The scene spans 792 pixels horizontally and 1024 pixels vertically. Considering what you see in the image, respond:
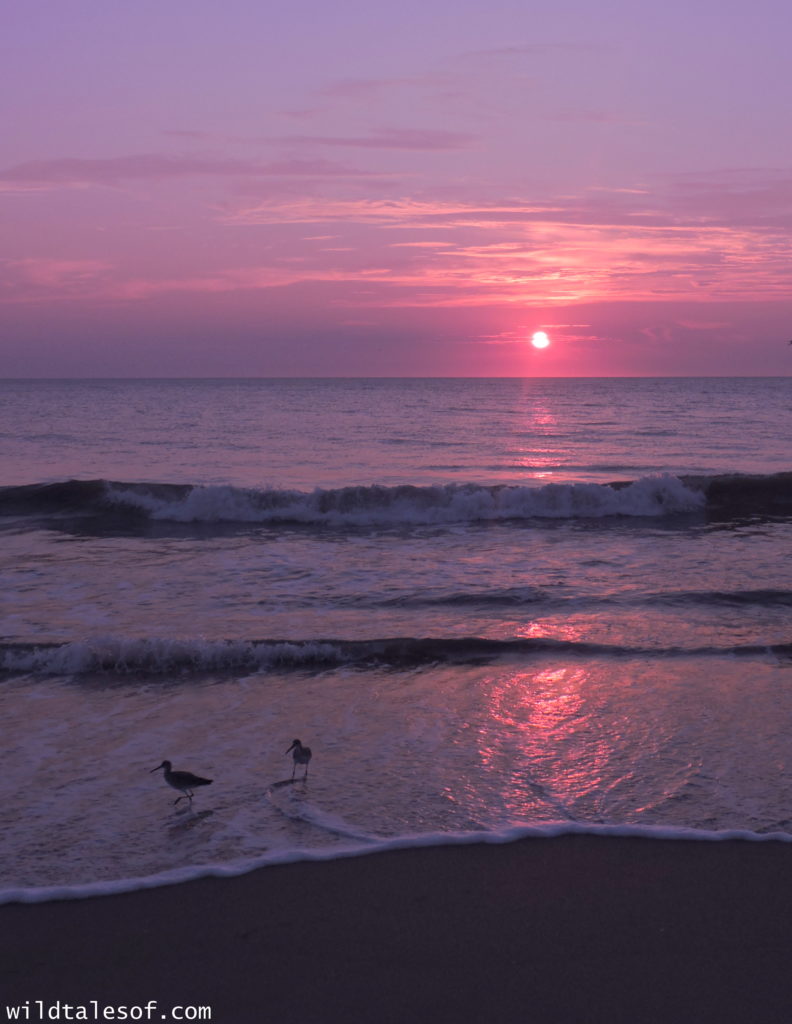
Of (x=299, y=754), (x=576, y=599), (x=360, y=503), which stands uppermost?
(x=360, y=503)

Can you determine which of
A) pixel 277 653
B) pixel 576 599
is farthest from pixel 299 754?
pixel 576 599

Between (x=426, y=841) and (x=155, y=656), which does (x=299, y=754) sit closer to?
(x=426, y=841)

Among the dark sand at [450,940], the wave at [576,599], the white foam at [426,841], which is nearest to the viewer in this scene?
the dark sand at [450,940]

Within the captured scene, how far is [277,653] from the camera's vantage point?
357 inches

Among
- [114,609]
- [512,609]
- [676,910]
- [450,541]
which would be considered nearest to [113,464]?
[450,541]

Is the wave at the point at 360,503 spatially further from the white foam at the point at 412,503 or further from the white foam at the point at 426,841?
the white foam at the point at 426,841

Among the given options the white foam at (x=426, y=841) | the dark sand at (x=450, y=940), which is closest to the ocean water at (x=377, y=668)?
the white foam at (x=426, y=841)

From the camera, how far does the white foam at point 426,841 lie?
4.77m

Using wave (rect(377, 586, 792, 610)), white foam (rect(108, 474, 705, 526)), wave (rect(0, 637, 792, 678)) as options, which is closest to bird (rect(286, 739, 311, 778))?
wave (rect(0, 637, 792, 678))

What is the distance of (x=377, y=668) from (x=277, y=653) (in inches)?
39.7

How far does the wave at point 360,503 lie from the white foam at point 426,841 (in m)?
13.9

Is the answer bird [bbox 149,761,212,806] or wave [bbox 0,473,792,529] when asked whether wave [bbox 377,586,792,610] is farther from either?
wave [bbox 0,473,792,529]

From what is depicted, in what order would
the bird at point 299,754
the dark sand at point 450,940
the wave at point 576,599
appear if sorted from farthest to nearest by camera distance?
1. the wave at point 576,599
2. the bird at point 299,754
3. the dark sand at point 450,940

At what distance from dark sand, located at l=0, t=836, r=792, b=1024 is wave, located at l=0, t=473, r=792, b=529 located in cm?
1433
